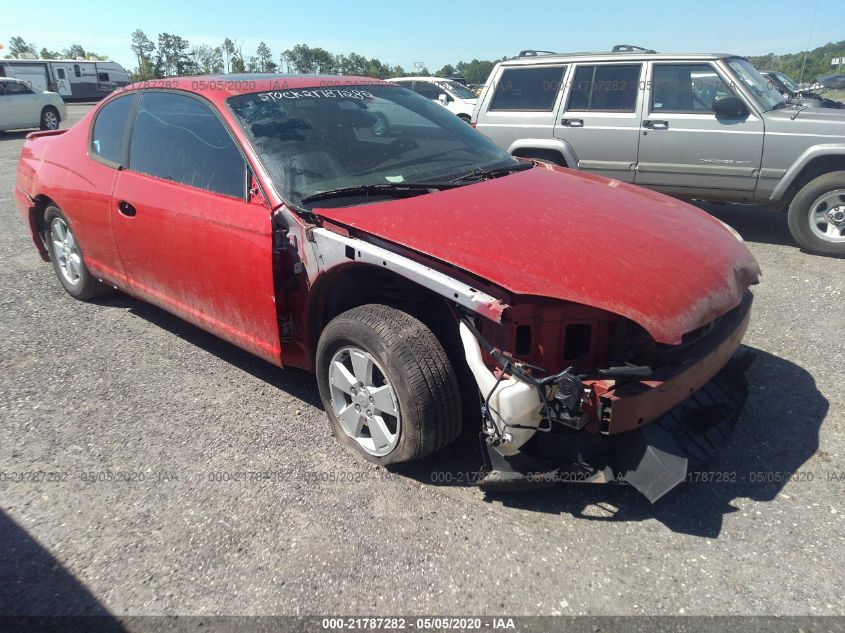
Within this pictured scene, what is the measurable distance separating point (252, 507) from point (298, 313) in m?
0.95

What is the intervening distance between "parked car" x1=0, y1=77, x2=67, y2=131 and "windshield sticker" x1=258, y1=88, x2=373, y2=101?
18.5m

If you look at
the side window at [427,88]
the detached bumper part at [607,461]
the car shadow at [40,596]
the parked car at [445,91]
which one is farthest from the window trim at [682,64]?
the side window at [427,88]

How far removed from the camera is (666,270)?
2543 millimetres

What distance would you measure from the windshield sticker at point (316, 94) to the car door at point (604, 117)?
3751 mm

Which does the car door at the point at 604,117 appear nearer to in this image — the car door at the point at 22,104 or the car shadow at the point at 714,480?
the car shadow at the point at 714,480

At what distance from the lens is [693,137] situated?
6535mm

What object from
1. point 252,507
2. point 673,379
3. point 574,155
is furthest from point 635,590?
point 574,155

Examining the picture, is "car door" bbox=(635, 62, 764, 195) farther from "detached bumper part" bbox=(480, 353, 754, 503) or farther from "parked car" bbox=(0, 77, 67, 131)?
"parked car" bbox=(0, 77, 67, 131)

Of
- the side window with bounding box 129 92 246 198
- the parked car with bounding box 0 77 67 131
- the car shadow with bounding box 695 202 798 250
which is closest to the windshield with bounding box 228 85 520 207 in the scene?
the side window with bounding box 129 92 246 198

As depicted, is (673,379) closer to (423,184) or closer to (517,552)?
(517,552)

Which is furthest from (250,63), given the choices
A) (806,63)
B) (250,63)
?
(806,63)

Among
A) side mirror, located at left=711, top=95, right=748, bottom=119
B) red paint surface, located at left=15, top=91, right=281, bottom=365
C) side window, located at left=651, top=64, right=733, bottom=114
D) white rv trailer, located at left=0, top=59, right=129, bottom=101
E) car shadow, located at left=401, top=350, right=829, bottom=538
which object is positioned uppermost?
white rv trailer, located at left=0, top=59, right=129, bottom=101

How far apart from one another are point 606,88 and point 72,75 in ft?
126

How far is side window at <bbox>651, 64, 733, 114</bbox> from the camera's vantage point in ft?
21.3
